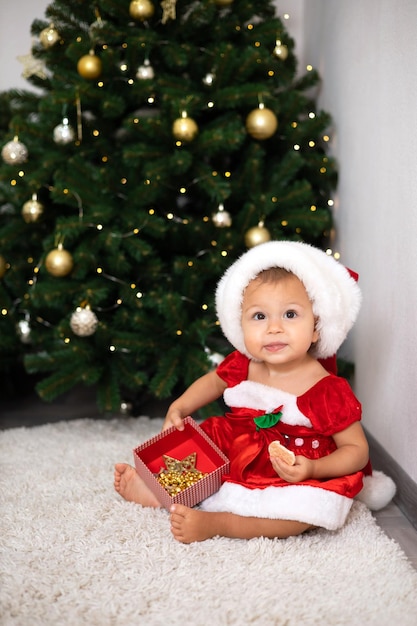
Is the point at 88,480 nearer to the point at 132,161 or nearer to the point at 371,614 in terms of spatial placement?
the point at 371,614

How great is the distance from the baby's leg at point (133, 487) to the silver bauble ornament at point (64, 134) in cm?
104

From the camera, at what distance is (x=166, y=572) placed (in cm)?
112

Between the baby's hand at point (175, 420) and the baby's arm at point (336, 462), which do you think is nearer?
the baby's arm at point (336, 462)

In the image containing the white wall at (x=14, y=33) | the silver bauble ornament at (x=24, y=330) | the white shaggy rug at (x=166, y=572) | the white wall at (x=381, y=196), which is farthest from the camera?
the white wall at (x=14, y=33)

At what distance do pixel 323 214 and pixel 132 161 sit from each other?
23.4 inches

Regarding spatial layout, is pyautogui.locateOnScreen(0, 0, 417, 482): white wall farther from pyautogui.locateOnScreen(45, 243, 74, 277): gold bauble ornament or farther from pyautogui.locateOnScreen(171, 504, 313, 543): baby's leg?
pyautogui.locateOnScreen(45, 243, 74, 277): gold bauble ornament

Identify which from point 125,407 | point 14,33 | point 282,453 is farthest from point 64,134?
point 282,453

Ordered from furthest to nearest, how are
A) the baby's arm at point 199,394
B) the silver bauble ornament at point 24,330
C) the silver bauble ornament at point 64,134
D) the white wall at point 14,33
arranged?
the white wall at point 14,33, the silver bauble ornament at point 24,330, the silver bauble ornament at point 64,134, the baby's arm at point 199,394

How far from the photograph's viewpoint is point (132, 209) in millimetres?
1952

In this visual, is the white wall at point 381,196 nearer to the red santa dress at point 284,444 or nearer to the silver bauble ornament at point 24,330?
the red santa dress at point 284,444

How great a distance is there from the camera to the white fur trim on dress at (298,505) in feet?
4.04

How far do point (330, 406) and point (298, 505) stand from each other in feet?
0.69

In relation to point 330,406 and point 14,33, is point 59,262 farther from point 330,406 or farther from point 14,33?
point 14,33

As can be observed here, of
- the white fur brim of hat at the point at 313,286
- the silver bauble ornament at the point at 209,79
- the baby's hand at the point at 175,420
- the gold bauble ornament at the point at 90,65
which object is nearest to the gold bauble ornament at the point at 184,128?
the silver bauble ornament at the point at 209,79
